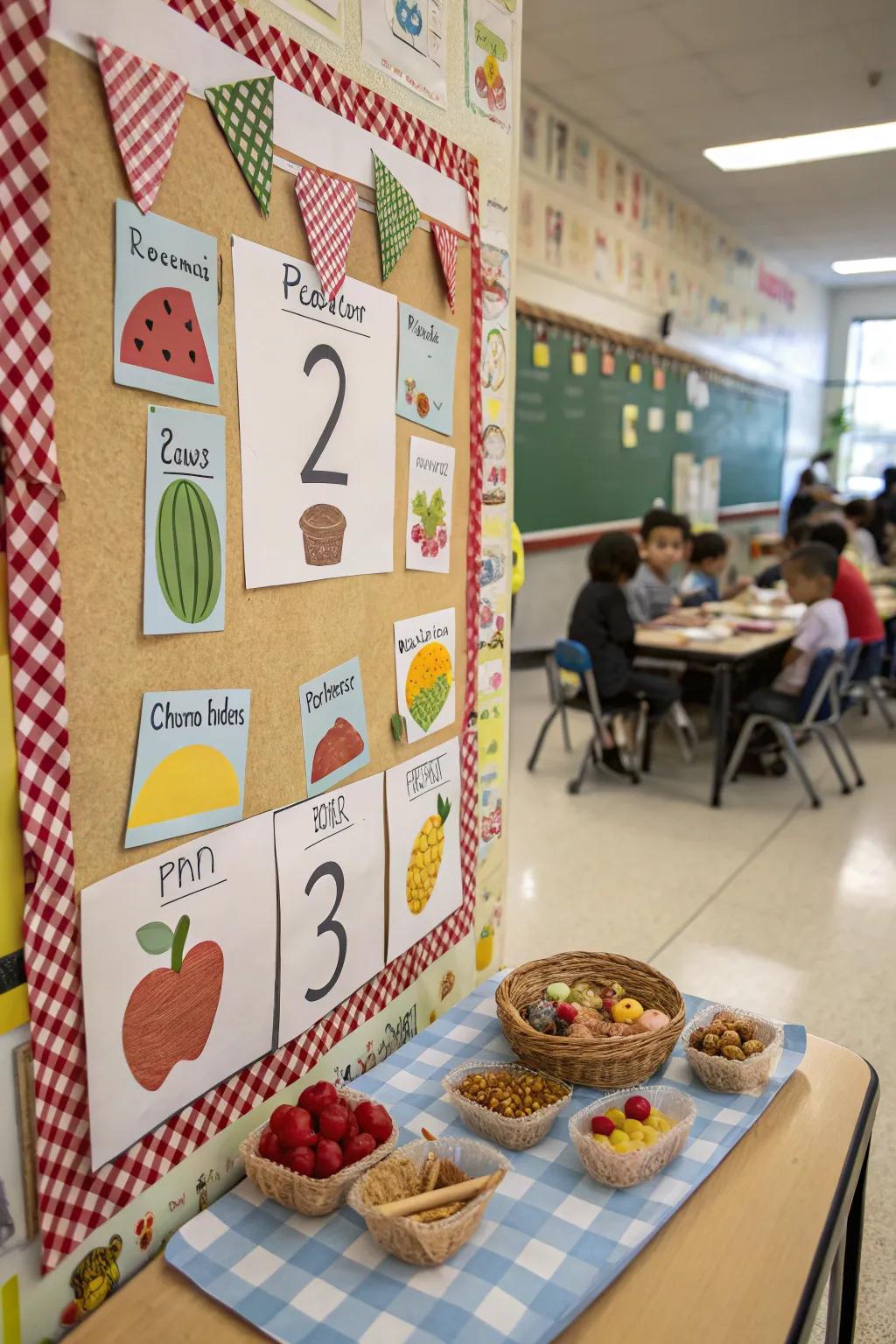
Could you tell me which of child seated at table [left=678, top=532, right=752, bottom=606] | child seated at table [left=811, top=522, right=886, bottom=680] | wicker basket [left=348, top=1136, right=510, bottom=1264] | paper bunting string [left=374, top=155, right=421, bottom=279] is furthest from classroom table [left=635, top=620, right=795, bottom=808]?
wicker basket [left=348, top=1136, right=510, bottom=1264]

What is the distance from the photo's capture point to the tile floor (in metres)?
2.57

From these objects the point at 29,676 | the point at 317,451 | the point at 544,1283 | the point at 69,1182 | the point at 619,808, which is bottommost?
the point at 619,808

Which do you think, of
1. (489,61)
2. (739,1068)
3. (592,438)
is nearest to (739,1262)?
(739,1068)

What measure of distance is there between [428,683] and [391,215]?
2.00 ft

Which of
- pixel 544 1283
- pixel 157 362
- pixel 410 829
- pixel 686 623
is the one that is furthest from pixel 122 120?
pixel 686 623

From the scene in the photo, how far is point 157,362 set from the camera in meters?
0.90

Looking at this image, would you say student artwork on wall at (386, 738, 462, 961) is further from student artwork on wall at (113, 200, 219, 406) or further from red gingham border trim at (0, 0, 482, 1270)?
student artwork on wall at (113, 200, 219, 406)

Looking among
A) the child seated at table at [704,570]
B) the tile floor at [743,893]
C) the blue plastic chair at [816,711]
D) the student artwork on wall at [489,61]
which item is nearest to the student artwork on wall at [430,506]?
the student artwork on wall at [489,61]

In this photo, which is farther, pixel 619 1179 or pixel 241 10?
pixel 619 1179

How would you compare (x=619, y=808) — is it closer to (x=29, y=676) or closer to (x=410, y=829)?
(x=410, y=829)

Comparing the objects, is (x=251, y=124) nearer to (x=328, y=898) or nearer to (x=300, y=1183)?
(x=328, y=898)

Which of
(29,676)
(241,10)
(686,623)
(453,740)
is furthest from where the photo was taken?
(686,623)

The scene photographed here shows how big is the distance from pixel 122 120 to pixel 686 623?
13.7 feet

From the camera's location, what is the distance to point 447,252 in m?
1.30
